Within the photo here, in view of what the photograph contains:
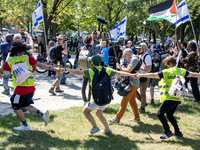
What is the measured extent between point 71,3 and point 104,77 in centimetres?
1316

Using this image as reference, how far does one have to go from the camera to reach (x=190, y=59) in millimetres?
7332

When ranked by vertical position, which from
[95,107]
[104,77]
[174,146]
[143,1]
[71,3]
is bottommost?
[174,146]

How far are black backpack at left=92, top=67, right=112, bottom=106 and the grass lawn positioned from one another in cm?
90

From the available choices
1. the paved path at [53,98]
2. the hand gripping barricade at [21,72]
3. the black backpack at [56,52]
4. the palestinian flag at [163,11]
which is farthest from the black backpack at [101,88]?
the palestinian flag at [163,11]

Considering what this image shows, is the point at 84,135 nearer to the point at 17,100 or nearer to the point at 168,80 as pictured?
the point at 17,100

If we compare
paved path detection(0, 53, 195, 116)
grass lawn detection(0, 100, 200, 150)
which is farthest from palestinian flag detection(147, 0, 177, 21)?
grass lawn detection(0, 100, 200, 150)

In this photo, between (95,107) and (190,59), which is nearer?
(95,107)

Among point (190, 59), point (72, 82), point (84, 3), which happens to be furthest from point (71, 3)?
point (190, 59)

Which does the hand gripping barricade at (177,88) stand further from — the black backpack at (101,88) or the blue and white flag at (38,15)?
the blue and white flag at (38,15)

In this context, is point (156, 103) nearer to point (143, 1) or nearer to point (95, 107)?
point (95, 107)

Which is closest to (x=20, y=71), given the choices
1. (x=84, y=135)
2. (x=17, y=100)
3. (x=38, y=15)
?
(x=17, y=100)

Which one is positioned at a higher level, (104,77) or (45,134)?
(104,77)

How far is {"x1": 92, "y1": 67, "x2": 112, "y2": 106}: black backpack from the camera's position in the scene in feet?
12.7

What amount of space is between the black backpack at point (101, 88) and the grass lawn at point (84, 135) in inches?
35.3
